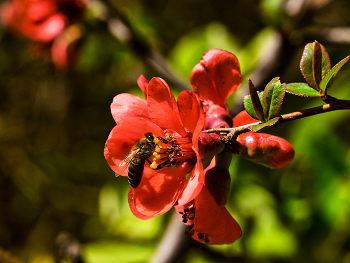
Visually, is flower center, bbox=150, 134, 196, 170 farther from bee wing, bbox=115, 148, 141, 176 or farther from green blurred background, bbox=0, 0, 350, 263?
green blurred background, bbox=0, 0, 350, 263

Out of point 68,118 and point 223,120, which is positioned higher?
point 223,120

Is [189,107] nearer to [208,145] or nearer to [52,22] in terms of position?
[208,145]

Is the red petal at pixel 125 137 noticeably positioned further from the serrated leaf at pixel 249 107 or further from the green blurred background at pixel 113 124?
the green blurred background at pixel 113 124

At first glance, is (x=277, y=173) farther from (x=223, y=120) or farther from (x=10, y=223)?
(x=10, y=223)

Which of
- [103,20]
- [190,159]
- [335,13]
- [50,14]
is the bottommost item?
[335,13]

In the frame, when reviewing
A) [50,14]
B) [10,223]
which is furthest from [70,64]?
[10,223]

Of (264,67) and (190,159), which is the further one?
(264,67)

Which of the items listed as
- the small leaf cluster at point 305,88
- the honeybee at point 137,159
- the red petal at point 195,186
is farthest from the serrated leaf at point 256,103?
the honeybee at point 137,159
